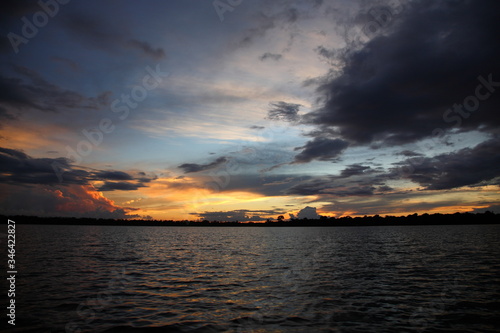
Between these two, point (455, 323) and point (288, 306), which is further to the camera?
point (288, 306)

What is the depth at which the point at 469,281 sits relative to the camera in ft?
92.3

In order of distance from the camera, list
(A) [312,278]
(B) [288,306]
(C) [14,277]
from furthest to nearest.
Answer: (A) [312,278], (C) [14,277], (B) [288,306]

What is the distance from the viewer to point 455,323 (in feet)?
55.9

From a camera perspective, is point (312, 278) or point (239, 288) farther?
point (312, 278)

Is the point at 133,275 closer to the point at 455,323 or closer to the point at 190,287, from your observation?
the point at 190,287

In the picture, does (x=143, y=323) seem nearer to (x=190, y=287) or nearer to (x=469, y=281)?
(x=190, y=287)

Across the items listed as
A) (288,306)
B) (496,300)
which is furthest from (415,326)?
(496,300)

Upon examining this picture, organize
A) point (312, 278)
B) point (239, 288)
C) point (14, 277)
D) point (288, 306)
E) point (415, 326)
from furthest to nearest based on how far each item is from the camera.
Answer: point (312, 278) < point (14, 277) < point (239, 288) < point (288, 306) < point (415, 326)

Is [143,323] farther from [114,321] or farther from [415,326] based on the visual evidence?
[415,326]

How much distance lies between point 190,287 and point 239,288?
14.8 feet

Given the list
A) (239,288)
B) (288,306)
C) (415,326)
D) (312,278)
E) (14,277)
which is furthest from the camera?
(312,278)

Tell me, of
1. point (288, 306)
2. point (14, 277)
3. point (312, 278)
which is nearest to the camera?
point (288, 306)

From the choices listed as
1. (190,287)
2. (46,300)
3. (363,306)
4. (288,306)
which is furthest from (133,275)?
(363,306)

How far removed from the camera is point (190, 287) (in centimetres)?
2636
